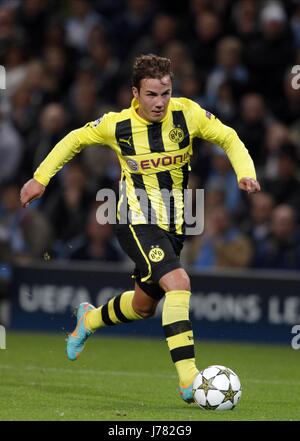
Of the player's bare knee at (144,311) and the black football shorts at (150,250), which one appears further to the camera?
the player's bare knee at (144,311)

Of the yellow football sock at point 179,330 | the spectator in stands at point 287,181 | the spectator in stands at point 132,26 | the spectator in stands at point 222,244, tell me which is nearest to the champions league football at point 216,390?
the yellow football sock at point 179,330

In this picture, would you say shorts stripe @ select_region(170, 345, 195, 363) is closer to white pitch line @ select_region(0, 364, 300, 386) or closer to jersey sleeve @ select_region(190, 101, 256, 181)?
jersey sleeve @ select_region(190, 101, 256, 181)

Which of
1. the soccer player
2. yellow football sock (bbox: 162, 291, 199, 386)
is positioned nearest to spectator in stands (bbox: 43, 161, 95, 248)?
the soccer player

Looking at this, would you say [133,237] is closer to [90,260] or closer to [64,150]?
[64,150]

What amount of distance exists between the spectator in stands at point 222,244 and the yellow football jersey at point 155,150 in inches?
180

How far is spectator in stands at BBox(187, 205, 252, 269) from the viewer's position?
1284cm

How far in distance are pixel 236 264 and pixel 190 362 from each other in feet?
17.4

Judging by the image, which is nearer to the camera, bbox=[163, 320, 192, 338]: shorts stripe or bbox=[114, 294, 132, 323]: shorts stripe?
bbox=[163, 320, 192, 338]: shorts stripe

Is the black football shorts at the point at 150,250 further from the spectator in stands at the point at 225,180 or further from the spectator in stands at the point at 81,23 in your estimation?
the spectator in stands at the point at 81,23

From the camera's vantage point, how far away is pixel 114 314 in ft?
29.1

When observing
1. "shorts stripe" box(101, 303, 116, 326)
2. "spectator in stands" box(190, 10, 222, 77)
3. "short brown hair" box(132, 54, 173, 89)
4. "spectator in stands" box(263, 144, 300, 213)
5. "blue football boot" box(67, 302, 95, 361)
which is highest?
"spectator in stands" box(190, 10, 222, 77)

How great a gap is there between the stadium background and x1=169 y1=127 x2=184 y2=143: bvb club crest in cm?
431

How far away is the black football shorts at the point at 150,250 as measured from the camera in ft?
26.1
